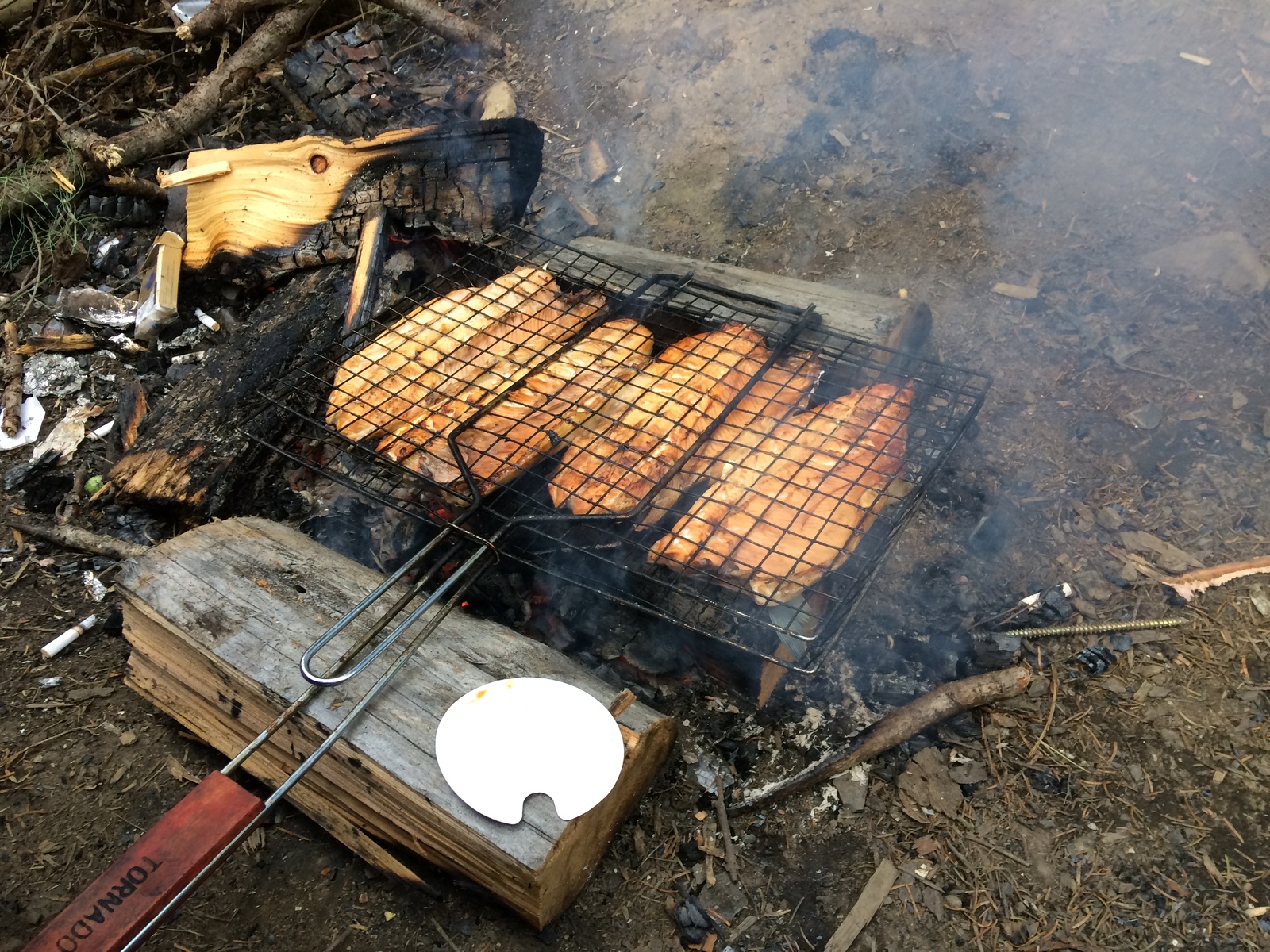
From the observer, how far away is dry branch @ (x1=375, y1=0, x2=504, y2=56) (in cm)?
818

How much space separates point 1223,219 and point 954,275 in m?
1.70

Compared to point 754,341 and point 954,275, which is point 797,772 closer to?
point 754,341

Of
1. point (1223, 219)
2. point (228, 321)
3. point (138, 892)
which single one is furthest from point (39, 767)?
point (1223, 219)

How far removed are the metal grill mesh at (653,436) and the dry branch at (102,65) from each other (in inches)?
230

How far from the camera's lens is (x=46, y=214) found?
7.07 metres

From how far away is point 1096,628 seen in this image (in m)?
3.89

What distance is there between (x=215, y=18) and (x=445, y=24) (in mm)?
2158

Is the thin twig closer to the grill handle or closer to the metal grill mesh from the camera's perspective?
the metal grill mesh

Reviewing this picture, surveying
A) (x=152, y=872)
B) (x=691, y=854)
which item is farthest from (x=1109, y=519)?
(x=152, y=872)

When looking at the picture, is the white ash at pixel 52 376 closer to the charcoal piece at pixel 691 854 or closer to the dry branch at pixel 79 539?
the dry branch at pixel 79 539

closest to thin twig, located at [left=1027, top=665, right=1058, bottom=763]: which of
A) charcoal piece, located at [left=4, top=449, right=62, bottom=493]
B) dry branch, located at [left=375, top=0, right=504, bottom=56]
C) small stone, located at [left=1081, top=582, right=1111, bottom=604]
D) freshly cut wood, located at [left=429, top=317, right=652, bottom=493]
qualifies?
small stone, located at [left=1081, top=582, right=1111, bottom=604]

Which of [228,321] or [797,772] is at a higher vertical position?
[797,772]

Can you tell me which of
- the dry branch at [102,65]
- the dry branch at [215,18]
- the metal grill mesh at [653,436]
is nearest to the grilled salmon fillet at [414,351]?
the metal grill mesh at [653,436]

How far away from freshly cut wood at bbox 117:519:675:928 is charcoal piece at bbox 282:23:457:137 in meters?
4.66
